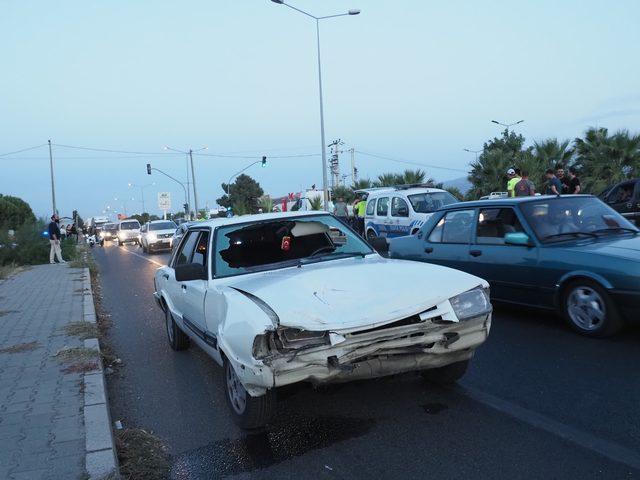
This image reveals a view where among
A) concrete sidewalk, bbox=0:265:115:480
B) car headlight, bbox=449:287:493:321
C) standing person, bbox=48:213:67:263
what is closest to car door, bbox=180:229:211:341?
concrete sidewalk, bbox=0:265:115:480

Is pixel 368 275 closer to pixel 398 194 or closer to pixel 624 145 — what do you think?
pixel 398 194

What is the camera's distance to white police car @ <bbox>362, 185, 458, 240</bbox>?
14898mm

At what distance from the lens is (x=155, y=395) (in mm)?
5082

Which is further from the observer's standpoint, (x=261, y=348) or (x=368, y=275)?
(x=368, y=275)

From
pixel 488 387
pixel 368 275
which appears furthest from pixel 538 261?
pixel 368 275

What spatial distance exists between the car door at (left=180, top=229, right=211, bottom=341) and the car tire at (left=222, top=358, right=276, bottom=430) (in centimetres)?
70

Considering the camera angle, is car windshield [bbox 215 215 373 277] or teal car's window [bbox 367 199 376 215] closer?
car windshield [bbox 215 215 373 277]

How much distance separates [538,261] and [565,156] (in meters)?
18.5

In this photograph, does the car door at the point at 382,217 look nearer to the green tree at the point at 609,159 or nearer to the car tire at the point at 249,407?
the green tree at the point at 609,159

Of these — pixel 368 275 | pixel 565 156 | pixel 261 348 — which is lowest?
pixel 261 348

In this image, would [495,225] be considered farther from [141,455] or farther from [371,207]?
[371,207]

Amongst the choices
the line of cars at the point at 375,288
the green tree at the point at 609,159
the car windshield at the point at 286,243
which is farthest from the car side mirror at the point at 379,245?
the green tree at the point at 609,159

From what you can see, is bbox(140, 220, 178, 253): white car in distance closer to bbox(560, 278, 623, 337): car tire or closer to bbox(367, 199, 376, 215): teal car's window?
bbox(367, 199, 376, 215): teal car's window

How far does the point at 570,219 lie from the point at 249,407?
180 inches
